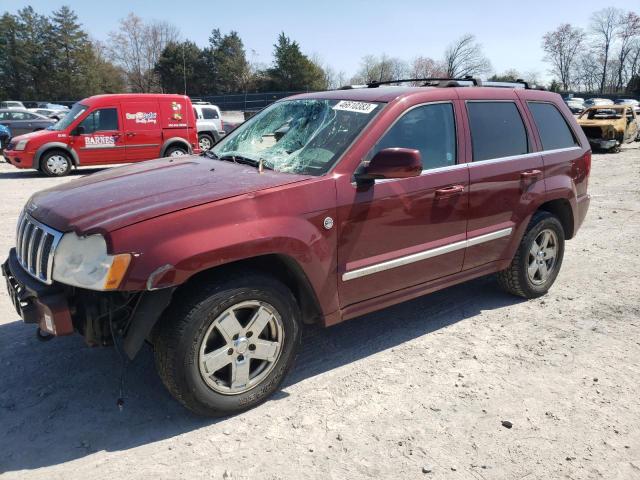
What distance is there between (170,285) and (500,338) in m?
2.65

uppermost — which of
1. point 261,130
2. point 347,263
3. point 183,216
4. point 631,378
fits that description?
point 261,130

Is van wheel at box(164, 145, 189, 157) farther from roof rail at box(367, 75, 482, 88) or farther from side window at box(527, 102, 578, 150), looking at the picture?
side window at box(527, 102, 578, 150)

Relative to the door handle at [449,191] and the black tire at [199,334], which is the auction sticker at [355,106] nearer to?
the door handle at [449,191]

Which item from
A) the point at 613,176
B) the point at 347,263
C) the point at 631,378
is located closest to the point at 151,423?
the point at 347,263

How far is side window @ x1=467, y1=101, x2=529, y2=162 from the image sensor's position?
13.4 ft

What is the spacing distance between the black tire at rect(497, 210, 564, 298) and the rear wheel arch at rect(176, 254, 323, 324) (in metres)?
2.19

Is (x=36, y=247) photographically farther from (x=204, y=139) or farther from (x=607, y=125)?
(x=607, y=125)

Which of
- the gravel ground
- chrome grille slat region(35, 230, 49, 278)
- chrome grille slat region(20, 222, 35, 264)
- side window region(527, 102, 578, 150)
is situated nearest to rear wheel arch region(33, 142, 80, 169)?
the gravel ground

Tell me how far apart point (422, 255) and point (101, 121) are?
1166 centimetres

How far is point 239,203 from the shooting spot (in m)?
2.86

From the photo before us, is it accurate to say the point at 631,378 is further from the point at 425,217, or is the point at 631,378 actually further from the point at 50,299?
the point at 50,299

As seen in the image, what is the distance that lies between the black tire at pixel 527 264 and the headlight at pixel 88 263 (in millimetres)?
3374

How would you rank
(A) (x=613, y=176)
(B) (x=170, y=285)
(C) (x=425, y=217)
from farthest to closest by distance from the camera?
(A) (x=613, y=176) < (C) (x=425, y=217) < (B) (x=170, y=285)

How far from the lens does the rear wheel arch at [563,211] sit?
192 inches
